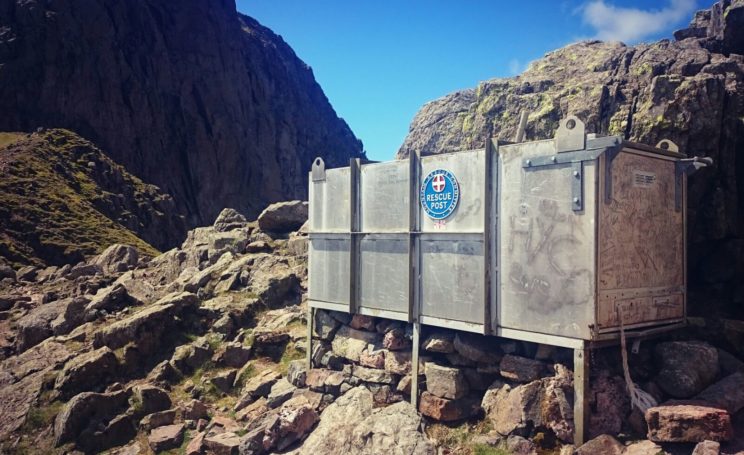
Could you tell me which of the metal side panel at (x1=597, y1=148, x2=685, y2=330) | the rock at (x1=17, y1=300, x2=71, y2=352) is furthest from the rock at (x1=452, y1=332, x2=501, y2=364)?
the rock at (x1=17, y1=300, x2=71, y2=352)

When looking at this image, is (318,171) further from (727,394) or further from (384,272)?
(727,394)

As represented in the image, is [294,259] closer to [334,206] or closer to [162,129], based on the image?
[334,206]

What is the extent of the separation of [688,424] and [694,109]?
769 centimetres

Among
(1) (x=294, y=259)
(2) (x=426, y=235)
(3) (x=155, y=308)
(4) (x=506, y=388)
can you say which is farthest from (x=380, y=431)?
(1) (x=294, y=259)

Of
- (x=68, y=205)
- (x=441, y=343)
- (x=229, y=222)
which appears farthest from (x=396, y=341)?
(x=68, y=205)

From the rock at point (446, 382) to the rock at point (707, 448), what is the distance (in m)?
3.88

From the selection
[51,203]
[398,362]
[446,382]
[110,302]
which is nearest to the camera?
[446,382]

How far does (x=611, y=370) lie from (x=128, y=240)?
45233mm

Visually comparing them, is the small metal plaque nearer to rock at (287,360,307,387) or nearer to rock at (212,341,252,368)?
rock at (287,360,307,387)

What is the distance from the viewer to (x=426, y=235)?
11.1 m

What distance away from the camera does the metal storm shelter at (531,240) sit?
8680mm

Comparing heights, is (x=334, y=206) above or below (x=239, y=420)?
above

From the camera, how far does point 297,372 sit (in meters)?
12.8

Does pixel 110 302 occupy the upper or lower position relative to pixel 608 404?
upper
